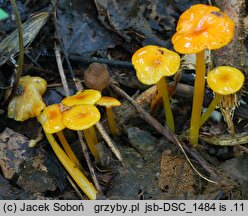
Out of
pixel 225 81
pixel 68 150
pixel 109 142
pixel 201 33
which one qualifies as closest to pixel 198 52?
pixel 201 33

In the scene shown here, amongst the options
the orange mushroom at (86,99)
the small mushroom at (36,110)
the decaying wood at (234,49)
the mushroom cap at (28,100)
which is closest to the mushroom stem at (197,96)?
the decaying wood at (234,49)

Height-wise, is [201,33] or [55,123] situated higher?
[201,33]

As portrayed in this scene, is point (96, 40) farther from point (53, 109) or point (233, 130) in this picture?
point (233, 130)

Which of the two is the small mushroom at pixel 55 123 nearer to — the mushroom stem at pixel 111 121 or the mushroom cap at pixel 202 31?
the mushroom stem at pixel 111 121

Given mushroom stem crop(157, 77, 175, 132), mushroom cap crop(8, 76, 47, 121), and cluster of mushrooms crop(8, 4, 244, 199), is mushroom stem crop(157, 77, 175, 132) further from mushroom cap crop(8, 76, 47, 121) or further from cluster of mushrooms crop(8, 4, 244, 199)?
mushroom cap crop(8, 76, 47, 121)

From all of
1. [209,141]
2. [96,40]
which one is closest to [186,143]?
[209,141]

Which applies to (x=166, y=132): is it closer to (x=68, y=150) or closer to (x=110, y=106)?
(x=110, y=106)
